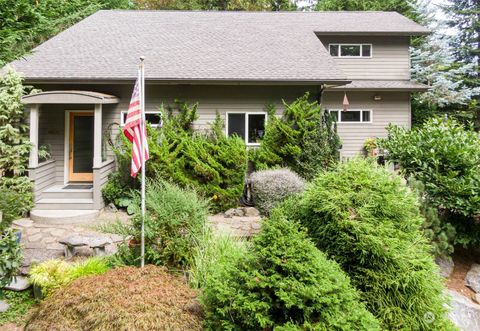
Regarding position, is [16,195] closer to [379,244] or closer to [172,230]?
[172,230]

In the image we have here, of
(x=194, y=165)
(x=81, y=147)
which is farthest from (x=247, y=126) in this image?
(x=81, y=147)

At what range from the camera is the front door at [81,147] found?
945 centimetres

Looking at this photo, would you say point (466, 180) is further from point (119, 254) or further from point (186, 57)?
point (186, 57)

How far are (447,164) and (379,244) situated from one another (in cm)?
357

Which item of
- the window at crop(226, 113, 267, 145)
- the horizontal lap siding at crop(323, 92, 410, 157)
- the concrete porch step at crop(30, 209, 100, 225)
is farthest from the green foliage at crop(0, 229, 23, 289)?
the horizontal lap siding at crop(323, 92, 410, 157)

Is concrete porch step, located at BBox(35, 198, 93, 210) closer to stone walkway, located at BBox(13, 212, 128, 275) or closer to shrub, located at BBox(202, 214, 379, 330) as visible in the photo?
stone walkway, located at BBox(13, 212, 128, 275)

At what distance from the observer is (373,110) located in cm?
1412

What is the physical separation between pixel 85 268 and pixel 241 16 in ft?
42.4

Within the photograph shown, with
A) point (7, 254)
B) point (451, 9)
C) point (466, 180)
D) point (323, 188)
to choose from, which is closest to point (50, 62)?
point (7, 254)

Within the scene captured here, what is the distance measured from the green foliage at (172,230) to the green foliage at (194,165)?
11.1 feet

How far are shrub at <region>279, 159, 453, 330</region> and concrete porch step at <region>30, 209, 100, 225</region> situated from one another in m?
5.53

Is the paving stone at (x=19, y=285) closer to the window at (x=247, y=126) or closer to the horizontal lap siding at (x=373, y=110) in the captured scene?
the window at (x=247, y=126)

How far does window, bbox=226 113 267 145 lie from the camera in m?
9.66

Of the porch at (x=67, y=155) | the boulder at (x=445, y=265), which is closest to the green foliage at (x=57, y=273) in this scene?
the porch at (x=67, y=155)
